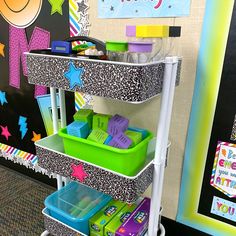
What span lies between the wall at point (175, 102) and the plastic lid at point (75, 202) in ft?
0.93

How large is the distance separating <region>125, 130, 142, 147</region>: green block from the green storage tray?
0.01 metres

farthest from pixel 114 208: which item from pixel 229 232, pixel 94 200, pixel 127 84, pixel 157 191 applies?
pixel 127 84

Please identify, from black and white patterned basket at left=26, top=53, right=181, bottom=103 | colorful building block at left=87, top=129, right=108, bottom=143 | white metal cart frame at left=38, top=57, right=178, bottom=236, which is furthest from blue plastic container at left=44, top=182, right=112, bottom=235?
black and white patterned basket at left=26, top=53, right=181, bottom=103

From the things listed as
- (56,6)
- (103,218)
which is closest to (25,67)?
(56,6)

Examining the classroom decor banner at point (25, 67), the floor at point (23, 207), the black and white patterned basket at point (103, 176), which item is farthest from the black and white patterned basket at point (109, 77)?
the floor at point (23, 207)

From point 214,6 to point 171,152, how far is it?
585 mm

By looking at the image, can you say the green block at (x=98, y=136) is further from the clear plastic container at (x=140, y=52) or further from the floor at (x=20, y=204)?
the floor at (x=20, y=204)

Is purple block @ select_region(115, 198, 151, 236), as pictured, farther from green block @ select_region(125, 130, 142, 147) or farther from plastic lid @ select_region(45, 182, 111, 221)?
green block @ select_region(125, 130, 142, 147)

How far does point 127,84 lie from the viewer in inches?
24.9

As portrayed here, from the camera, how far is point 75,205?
1.07 meters

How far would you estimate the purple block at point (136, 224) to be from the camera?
0.89 meters

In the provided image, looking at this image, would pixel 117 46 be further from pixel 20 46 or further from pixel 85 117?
pixel 20 46

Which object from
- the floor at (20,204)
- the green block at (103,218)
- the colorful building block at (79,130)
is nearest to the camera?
the colorful building block at (79,130)

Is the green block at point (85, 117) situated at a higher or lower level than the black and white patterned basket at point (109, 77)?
lower
